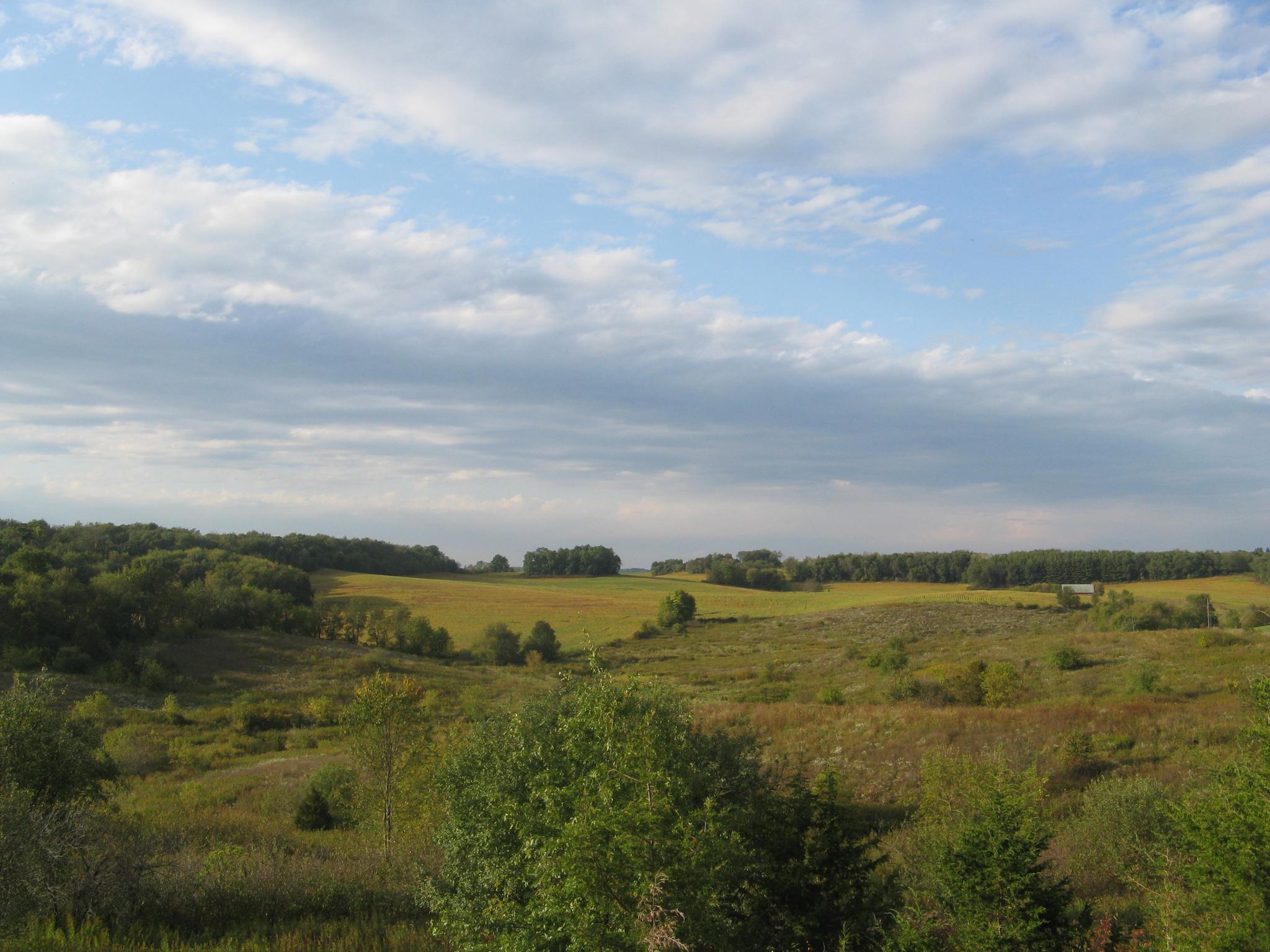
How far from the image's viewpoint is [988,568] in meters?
129

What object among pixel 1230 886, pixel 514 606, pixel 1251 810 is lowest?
pixel 514 606

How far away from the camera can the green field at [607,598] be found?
9000 centimetres

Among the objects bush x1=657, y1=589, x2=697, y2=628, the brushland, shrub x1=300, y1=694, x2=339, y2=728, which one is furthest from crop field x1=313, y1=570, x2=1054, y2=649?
the brushland

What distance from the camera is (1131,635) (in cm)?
5838

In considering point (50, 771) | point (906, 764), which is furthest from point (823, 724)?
point (50, 771)

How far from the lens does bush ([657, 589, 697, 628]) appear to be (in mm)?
93688

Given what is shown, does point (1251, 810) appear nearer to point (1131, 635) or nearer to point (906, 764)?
point (906, 764)

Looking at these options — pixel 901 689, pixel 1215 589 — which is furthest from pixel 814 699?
pixel 1215 589

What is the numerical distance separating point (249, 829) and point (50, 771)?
7.52 metres

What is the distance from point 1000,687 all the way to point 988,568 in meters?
93.3

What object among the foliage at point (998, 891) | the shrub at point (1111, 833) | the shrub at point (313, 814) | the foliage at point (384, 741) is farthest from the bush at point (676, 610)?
the foliage at point (998, 891)

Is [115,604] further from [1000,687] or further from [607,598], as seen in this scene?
[1000,687]

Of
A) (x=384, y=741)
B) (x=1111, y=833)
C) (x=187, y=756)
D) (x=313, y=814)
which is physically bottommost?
(x=187, y=756)

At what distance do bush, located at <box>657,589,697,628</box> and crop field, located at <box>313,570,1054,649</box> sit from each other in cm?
323
